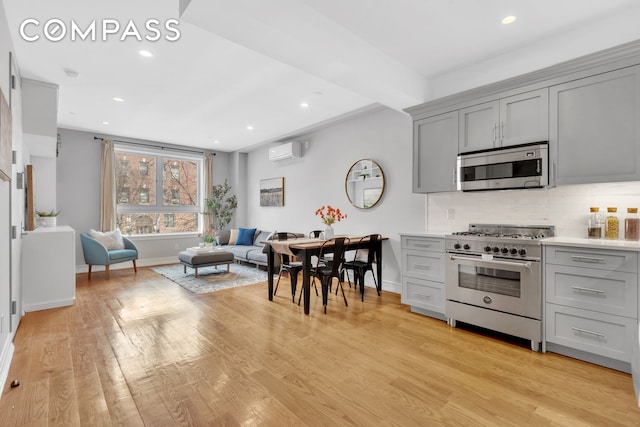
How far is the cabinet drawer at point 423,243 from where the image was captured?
343 cm

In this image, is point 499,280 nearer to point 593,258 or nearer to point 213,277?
point 593,258

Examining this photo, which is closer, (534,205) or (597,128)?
(597,128)

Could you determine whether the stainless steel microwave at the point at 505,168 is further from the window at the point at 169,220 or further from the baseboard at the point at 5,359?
the window at the point at 169,220

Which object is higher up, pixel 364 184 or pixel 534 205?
pixel 364 184

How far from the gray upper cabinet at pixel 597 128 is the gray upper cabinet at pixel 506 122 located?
93mm

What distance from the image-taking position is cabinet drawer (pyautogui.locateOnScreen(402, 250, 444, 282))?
3428 millimetres

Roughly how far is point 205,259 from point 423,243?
12.5ft

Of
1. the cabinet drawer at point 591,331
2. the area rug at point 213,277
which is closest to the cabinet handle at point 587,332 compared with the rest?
the cabinet drawer at point 591,331

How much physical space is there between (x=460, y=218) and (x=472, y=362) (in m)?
1.81

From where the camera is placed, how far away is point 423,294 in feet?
11.7

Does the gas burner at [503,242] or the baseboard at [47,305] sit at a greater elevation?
the gas burner at [503,242]

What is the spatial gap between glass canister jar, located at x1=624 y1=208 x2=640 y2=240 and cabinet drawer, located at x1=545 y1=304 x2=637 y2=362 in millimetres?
756

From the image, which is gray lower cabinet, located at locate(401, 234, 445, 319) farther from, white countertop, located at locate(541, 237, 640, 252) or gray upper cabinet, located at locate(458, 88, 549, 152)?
gray upper cabinet, located at locate(458, 88, 549, 152)

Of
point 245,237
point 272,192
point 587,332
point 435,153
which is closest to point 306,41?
point 435,153
